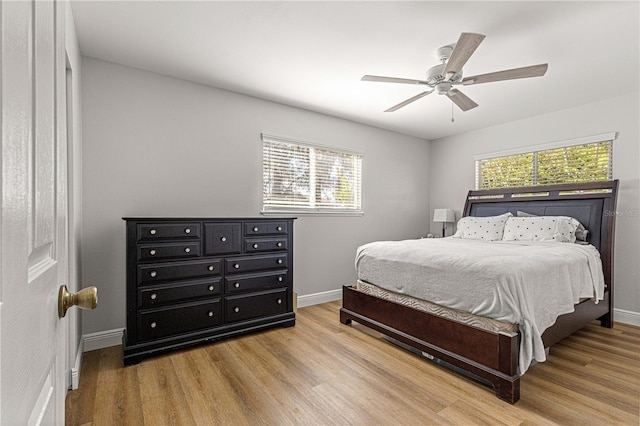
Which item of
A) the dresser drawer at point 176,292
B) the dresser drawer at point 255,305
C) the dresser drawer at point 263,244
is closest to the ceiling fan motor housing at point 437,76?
the dresser drawer at point 263,244

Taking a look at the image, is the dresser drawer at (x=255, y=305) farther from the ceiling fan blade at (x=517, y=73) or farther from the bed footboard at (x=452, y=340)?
the ceiling fan blade at (x=517, y=73)

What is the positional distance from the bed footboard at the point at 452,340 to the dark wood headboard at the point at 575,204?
7.63 ft

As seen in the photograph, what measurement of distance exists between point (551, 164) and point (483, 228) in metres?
1.24

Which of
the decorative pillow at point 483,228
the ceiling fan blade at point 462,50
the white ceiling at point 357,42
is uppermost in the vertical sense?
the white ceiling at point 357,42

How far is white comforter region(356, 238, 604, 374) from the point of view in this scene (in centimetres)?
209

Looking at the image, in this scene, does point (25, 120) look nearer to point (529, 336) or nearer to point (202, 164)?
point (529, 336)

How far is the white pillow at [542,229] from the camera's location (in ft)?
11.4

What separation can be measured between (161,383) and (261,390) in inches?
27.9

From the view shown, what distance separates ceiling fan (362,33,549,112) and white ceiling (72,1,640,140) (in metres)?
0.22

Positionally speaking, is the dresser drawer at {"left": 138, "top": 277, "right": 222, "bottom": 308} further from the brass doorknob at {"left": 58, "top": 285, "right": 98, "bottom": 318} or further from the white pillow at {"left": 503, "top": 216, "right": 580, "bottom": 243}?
the white pillow at {"left": 503, "top": 216, "right": 580, "bottom": 243}

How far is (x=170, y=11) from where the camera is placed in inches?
85.7

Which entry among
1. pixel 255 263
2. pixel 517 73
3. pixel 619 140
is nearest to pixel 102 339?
pixel 255 263

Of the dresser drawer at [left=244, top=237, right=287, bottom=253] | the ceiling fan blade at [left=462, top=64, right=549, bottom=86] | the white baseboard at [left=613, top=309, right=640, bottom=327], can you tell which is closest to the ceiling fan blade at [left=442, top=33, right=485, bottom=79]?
the ceiling fan blade at [left=462, top=64, right=549, bottom=86]

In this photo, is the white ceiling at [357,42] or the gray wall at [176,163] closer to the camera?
the white ceiling at [357,42]
